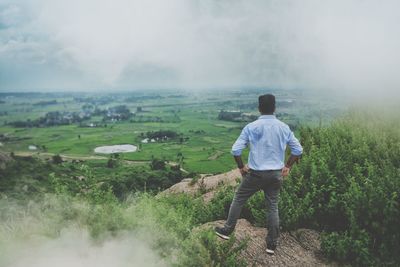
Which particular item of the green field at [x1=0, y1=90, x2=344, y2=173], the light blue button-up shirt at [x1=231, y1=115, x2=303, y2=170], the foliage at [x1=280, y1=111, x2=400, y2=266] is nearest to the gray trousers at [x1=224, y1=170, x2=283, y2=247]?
the light blue button-up shirt at [x1=231, y1=115, x2=303, y2=170]

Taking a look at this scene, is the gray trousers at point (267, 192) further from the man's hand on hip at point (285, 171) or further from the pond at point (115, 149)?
the pond at point (115, 149)

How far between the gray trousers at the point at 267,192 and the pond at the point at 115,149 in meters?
81.3

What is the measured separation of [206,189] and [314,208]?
17.7ft

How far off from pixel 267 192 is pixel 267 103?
136 cm

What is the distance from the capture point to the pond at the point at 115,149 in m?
86.7

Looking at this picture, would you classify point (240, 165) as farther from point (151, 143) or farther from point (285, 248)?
point (151, 143)

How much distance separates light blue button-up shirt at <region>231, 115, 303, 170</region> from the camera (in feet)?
18.5

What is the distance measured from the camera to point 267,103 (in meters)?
5.63

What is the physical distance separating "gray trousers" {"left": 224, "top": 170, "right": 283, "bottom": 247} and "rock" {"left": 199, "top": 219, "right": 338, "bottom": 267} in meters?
0.24

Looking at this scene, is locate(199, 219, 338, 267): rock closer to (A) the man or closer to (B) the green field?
(A) the man

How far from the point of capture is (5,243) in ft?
17.7

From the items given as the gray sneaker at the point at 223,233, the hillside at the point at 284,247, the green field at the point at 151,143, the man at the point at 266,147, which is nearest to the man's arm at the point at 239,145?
the man at the point at 266,147

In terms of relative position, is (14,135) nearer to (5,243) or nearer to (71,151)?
(71,151)

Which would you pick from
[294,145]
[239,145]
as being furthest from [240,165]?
[294,145]
